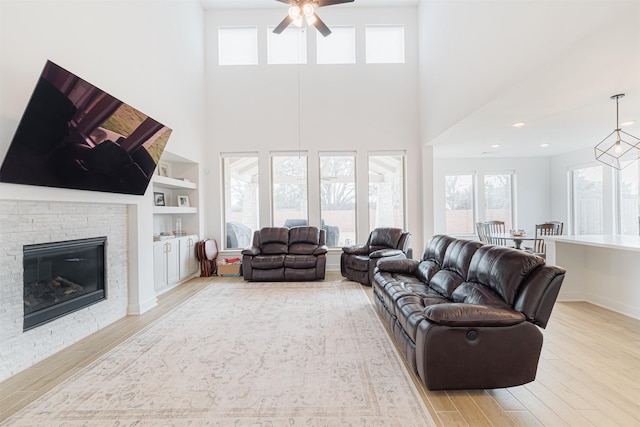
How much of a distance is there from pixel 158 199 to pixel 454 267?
4.97 m

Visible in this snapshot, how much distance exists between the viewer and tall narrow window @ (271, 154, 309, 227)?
6754mm

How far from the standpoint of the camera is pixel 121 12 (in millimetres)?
3707

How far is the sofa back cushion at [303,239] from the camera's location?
576 cm

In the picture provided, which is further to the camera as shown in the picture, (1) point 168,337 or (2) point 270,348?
(1) point 168,337

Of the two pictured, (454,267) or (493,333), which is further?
(454,267)

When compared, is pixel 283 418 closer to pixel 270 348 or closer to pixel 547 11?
pixel 270 348

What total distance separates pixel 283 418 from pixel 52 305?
8.42 ft

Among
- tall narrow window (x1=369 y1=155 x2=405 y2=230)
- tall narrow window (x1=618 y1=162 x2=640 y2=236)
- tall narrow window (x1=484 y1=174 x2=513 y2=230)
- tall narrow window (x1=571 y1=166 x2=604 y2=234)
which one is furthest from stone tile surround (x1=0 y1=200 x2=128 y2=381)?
tall narrow window (x1=571 y1=166 x2=604 y2=234)

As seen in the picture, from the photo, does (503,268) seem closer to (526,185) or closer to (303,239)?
(303,239)

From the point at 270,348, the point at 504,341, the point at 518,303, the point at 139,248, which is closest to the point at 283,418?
the point at 270,348

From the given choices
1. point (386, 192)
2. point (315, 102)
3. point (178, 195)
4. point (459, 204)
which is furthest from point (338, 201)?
point (459, 204)

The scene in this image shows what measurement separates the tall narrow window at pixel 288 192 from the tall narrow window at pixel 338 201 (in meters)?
0.46

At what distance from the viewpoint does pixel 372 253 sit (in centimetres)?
510

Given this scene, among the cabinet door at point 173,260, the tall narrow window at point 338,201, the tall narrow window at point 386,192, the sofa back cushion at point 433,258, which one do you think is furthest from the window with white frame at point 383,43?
the cabinet door at point 173,260
